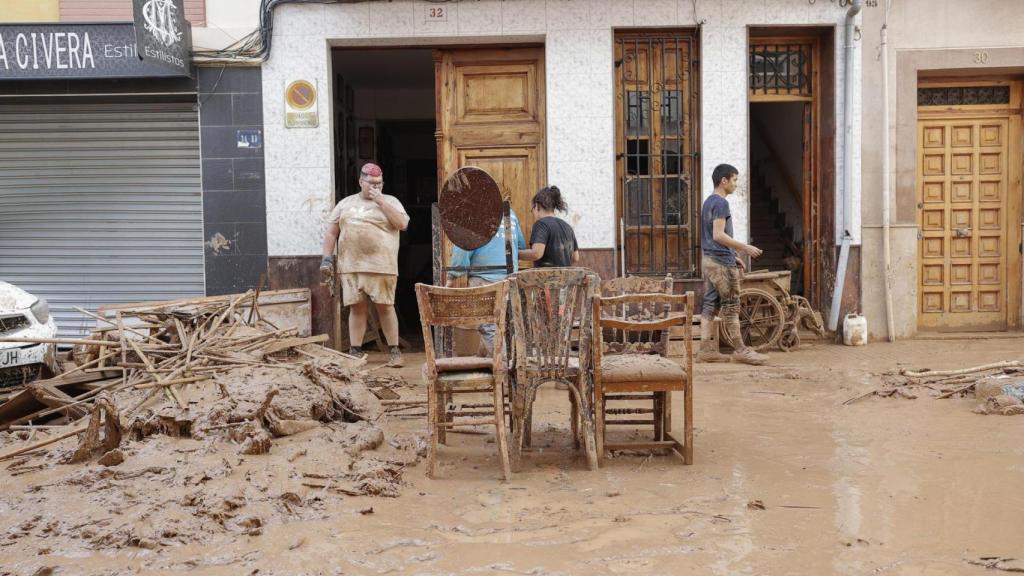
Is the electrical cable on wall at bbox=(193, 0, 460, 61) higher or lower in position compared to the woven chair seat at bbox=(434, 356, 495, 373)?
higher

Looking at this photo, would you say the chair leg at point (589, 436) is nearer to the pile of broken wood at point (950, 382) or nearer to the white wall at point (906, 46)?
the pile of broken wood at point (950, 382)

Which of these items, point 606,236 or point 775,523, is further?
point 606,236

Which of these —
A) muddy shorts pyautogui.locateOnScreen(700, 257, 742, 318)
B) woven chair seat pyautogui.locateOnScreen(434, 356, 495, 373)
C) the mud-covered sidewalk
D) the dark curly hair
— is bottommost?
the mud-covered sidewalk

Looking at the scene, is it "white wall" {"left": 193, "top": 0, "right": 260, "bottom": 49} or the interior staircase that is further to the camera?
the interior staircase

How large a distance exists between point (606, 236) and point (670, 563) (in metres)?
6.59

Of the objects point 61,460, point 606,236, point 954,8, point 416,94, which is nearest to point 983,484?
point 61,460

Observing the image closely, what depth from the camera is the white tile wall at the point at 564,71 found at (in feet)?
31.4

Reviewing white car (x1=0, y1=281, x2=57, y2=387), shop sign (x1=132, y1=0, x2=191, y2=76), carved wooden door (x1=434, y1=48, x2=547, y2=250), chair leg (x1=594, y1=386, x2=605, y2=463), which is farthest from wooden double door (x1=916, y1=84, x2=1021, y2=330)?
white car (x1=0, y1=281, x2=57, y2=387)

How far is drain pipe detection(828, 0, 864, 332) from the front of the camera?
958cm

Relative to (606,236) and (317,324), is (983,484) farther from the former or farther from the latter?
(317,324)

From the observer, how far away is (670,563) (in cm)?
332

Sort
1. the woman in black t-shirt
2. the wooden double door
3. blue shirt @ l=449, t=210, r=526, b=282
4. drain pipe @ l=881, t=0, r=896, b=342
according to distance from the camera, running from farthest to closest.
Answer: the wooden double door
drain pipe @ l=881, t=0, r=896, b=342
the woman in black t-shirt
blue shirt @ l=449, t=210, r=526, b=282

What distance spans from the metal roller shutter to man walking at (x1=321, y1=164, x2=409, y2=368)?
246cm

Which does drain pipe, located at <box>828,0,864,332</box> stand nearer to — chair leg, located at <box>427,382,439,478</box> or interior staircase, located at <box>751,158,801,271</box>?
interior staircase, located at <box>751,158,801,271</box>
